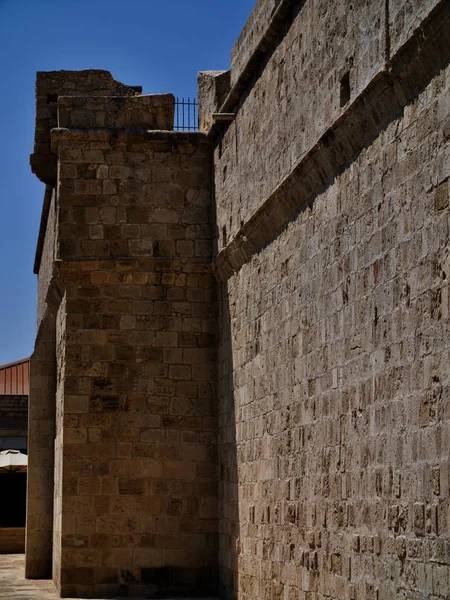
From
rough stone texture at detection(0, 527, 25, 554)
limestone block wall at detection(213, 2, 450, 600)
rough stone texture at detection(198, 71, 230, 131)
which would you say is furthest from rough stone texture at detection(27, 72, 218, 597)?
rough stone texture at detection(0, 527, 25, 554)

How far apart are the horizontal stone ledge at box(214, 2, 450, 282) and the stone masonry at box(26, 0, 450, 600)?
2 cm

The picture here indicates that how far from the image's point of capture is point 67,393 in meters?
12.7

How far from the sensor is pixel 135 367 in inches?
505

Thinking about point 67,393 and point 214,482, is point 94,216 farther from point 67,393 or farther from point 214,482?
point 214,482

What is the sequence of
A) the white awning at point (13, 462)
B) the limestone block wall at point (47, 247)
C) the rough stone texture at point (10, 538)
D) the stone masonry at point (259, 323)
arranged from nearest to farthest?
1. the stone masonry at point (259, 323)
2. the limestone block wall at point (47, 247)
3. the rough stone texture at point (10, 538)
4. the white awning at point (13, 462)

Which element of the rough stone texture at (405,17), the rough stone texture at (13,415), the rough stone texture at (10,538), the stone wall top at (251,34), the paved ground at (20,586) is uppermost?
the stone wall top at (251,34)

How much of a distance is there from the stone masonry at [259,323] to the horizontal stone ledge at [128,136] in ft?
0.05

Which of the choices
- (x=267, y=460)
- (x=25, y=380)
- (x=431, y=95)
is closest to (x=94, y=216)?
(x=267, y=460)

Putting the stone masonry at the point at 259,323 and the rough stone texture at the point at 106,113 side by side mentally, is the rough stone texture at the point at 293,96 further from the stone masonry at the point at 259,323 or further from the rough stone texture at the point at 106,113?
the rough stone texture at the point at 106,113

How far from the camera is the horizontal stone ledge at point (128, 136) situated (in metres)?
13.2

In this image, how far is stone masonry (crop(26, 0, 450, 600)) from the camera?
711 cm

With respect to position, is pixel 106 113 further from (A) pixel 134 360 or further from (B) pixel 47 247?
(B) pixel 47 247

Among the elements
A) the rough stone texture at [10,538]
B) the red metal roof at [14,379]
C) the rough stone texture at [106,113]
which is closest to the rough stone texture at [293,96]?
the rough stone texture at [106,113]

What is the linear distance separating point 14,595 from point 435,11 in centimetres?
849
